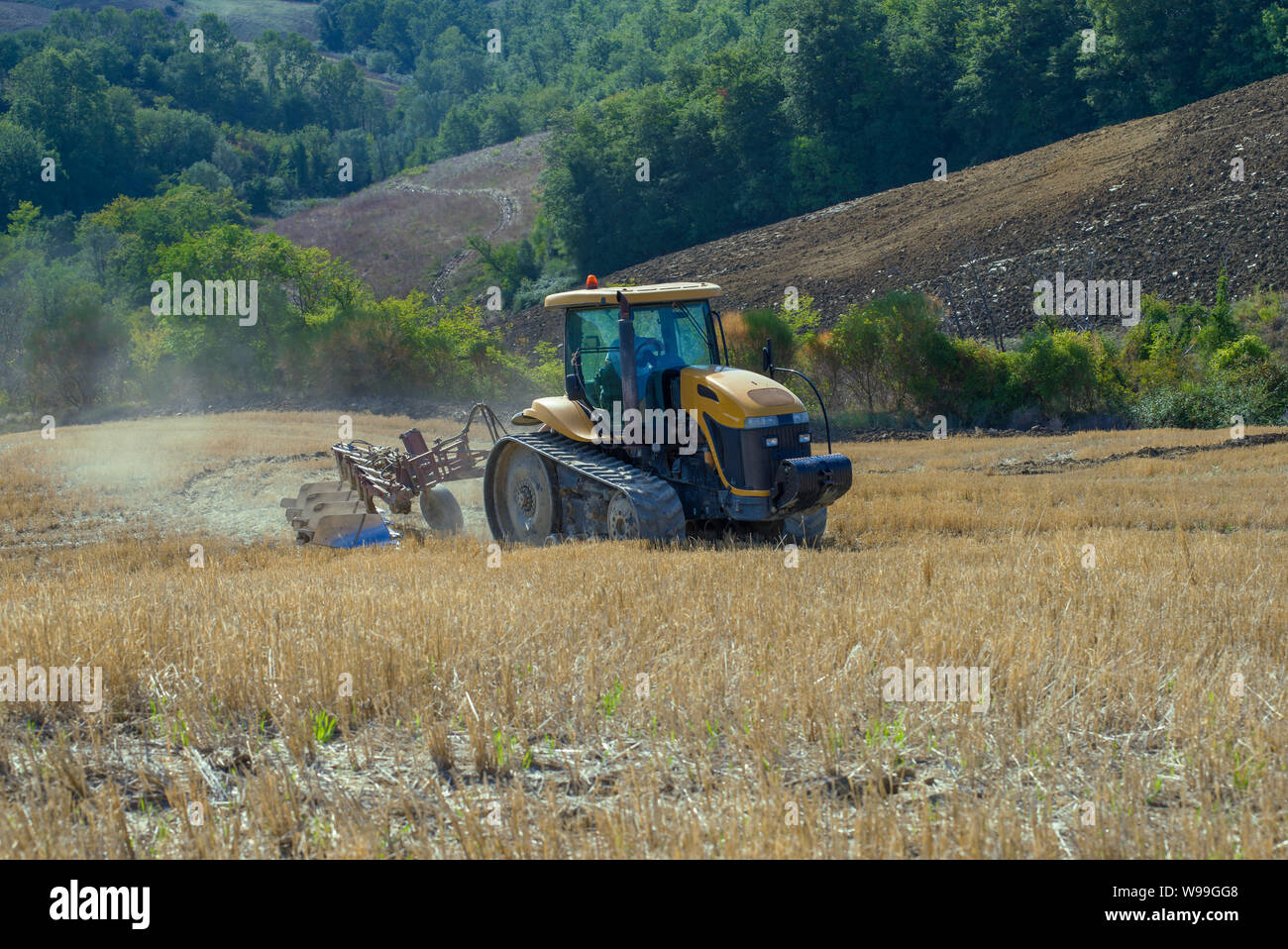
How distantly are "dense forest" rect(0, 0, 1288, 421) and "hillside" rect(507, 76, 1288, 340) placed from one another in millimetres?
7727

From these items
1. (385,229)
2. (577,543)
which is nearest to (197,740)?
(577,543)

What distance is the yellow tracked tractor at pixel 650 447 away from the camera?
32.2 ft

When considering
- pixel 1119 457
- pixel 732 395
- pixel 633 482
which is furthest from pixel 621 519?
pixel 1119 457

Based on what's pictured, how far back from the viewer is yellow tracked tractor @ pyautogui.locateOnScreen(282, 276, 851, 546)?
32.2 ft

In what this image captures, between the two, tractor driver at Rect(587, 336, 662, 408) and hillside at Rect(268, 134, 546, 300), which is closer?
tractor driver at Rect(587, 336, 662, 408)

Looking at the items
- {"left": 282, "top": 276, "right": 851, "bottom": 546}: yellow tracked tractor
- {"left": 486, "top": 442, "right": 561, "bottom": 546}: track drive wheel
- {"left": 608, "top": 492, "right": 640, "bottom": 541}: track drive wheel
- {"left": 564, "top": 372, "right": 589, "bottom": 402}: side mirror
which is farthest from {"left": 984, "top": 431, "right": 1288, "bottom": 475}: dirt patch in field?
{"left": 608, "top": 492, "right": 640, "bottom": 541}: track drive wheel

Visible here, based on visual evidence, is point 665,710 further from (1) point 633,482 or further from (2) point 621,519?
(2) point 621,519

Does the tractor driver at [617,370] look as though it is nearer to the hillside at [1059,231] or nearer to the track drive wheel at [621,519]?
the track drive wheel at [621,519]

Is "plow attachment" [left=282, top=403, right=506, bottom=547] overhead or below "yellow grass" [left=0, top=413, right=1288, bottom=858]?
overhead

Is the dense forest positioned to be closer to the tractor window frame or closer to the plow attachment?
the plow attachment

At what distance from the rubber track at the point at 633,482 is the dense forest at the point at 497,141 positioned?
16.3 metres

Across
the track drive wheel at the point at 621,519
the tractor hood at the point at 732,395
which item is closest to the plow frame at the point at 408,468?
the track drive wheel at the point at 621,519

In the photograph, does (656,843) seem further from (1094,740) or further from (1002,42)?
(1002,42)

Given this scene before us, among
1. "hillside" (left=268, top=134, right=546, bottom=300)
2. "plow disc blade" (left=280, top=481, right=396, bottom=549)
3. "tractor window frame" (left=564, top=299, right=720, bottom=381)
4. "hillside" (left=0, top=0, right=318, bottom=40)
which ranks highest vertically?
"hillside" (left=0, top=0, right=318, bottom=40)
